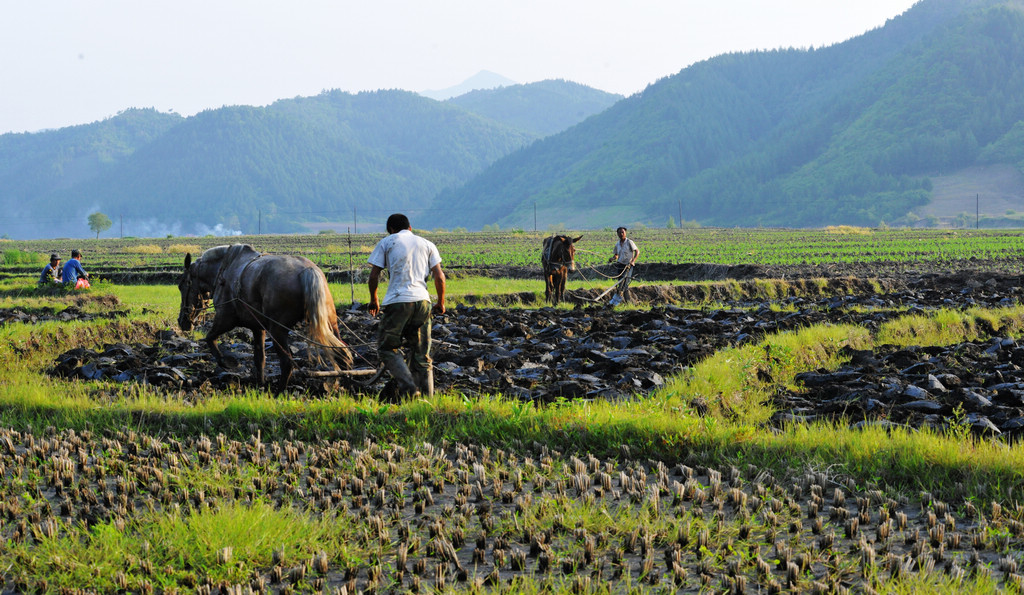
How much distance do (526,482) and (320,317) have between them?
422 centimetres

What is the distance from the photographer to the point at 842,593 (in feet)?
14.4

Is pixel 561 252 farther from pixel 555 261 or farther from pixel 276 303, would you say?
pixel 276 303

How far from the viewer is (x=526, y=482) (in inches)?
261

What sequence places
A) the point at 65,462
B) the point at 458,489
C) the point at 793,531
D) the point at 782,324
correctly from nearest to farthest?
the point at 793,531
the point at 458,489
the point at 65,462
the point at 782,324

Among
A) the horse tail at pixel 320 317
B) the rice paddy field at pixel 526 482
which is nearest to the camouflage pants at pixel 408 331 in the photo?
the rice paddy field at pixel 526 482

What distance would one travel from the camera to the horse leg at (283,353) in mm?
10164

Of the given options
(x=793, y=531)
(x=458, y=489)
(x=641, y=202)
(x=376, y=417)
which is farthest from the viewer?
(x=641, y=202)

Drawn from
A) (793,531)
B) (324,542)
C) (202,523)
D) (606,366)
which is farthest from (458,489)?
(606,366)

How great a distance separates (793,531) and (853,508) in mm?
769

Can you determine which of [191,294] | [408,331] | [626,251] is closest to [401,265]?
[408,331]

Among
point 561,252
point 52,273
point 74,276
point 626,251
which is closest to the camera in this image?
point 626,251

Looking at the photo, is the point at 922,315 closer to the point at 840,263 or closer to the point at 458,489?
the point at 458,489

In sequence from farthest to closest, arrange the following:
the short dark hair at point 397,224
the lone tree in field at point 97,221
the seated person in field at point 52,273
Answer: the lone tree in field at point 97,221
the seated person in field at point 52,273
the short dark hair at point 397,224

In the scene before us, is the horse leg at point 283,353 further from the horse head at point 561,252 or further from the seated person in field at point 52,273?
the seated person in field at point 52,273
